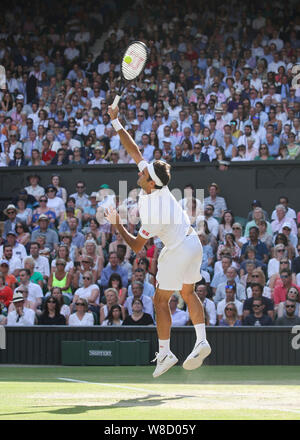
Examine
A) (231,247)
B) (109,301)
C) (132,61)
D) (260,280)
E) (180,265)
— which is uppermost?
(132,61)

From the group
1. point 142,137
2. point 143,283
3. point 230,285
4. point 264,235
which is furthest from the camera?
point 142,137

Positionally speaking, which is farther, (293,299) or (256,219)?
(256,219)

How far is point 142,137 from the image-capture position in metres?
18.0

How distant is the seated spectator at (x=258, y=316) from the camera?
13047mm

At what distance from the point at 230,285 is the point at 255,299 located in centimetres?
74

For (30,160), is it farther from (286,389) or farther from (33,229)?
(286,389)

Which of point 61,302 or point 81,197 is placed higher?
point 81,197

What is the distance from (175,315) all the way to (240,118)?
20.2ft

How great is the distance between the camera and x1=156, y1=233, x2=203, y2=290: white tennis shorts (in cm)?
819

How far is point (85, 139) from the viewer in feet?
63.3

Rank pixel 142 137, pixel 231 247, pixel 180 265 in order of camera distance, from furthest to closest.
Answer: pixel 142 137
pixel 231 247
pixel 180 265

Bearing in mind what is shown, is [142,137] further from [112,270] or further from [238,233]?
[112,270]

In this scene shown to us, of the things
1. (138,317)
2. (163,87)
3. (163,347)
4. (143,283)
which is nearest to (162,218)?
(163,347)
